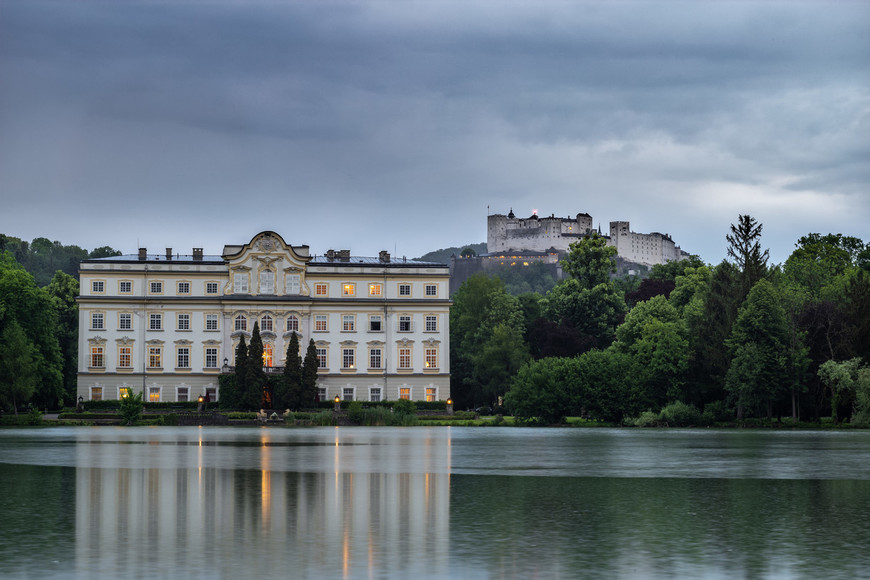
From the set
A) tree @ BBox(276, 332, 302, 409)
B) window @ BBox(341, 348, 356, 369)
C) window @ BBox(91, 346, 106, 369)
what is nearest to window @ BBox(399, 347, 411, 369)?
window @ BBox(341, 348, 356, 369)

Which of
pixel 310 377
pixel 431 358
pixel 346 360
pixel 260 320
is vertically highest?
pixel 260 320

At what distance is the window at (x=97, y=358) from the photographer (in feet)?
308

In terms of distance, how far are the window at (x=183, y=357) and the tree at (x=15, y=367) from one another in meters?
21.5

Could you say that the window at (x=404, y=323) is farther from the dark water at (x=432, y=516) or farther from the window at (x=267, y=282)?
the dark water at (x=432, y=516)

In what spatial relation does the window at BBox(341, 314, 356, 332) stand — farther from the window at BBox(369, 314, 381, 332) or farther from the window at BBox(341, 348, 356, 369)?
the window at BBox(341, 348, 356, 369)

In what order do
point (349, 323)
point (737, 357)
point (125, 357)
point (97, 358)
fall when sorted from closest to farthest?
1. point (737, 357)
2. point (97, 358)
3. point (125, 357)
4. point (349, 323)

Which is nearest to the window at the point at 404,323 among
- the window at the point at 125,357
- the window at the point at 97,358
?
the window at the point at 125,357

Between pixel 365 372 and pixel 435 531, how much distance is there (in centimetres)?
7890

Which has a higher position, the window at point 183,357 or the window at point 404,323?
the window at point 404,323

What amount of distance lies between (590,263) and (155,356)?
1523 inches

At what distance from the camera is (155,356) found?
9469cm

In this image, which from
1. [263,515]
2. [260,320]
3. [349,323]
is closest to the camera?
[263,515]

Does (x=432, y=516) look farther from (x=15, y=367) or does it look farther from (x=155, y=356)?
(x=155, y=356)

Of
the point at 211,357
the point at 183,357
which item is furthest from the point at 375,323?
the point at 183,357
